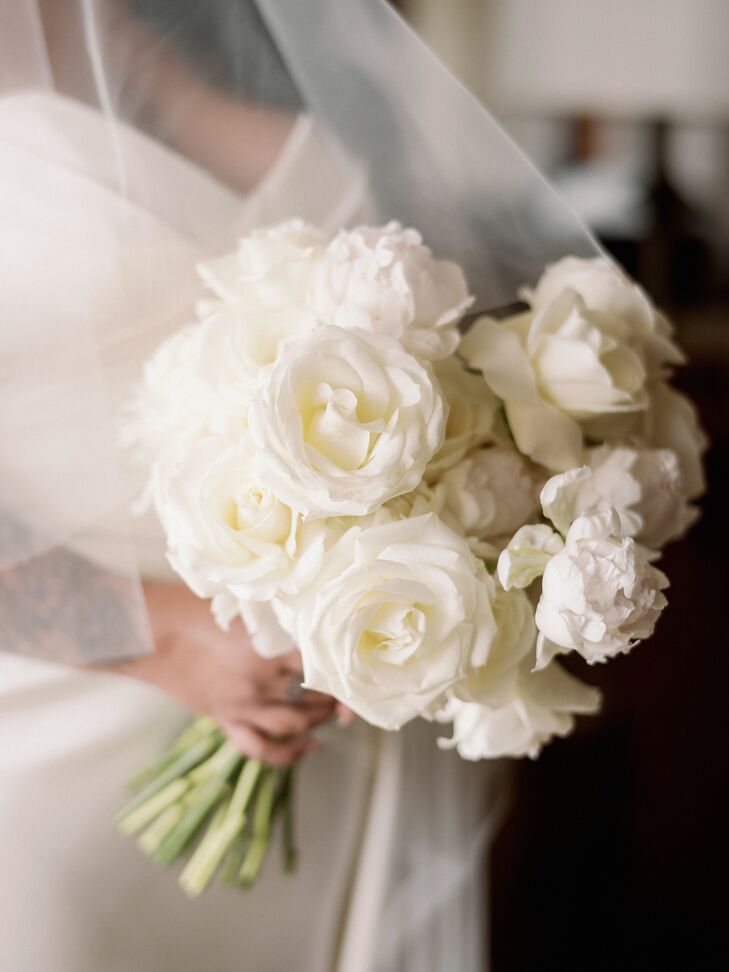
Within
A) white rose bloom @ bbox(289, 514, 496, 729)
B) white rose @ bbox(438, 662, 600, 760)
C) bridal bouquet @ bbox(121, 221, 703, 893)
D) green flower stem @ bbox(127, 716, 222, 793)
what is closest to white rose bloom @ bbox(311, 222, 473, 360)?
bridal bouquet @ bbox(121, 221, 703, 893)

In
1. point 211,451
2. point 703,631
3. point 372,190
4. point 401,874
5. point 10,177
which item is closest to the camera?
point 211,451

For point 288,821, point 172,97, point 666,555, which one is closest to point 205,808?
point 288,821

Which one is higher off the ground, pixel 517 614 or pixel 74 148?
pixel 74 148

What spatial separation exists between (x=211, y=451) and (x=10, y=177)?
0.94 ft

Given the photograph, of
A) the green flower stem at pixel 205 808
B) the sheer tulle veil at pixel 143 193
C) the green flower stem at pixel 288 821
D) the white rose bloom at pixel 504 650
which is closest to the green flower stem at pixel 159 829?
the green flower stem at pixel 205 808

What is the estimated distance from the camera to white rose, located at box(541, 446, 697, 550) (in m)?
0.62

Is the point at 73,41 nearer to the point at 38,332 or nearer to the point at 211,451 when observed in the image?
the point at 38,332

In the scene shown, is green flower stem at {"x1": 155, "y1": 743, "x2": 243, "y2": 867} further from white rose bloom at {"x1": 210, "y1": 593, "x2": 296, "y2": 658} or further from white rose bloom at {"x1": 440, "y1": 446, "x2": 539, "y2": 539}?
white rose bloom at {"x1": 440, "y1": 446, "x2": 539, "y2": 539}

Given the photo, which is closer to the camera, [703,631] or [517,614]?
[517,614]

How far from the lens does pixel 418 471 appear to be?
1.74ft

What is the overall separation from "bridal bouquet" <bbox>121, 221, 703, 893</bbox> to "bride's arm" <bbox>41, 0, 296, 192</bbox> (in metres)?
0.22

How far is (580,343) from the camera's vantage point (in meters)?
0.63

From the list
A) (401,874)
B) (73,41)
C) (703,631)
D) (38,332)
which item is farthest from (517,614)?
(703,631)

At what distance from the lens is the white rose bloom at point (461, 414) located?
1.97 ft
